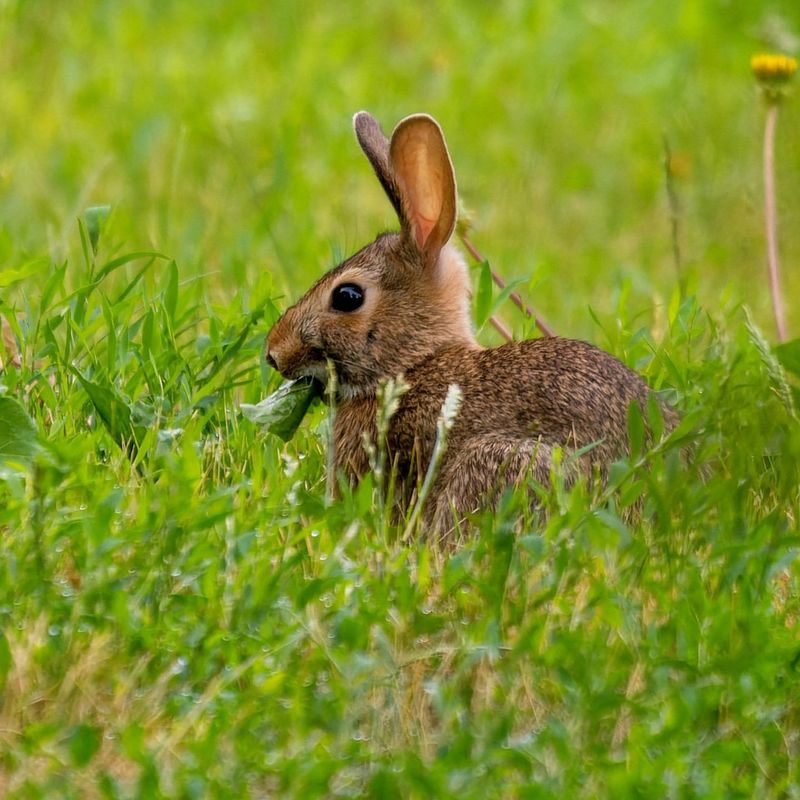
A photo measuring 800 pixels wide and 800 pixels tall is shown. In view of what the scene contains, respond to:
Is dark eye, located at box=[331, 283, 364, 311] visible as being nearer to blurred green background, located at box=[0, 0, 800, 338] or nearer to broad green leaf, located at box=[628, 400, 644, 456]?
broad green leaf, located at box=[628, 400, 644, 456]

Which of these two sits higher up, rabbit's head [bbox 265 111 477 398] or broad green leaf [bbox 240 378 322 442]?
rabbit's head [bbox 265 111 477 398]

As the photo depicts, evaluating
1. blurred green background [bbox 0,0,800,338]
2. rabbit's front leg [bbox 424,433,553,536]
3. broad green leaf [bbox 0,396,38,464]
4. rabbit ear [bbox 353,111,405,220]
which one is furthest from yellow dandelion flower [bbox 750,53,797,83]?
broad green leaf [bbox 0,396,38,464]

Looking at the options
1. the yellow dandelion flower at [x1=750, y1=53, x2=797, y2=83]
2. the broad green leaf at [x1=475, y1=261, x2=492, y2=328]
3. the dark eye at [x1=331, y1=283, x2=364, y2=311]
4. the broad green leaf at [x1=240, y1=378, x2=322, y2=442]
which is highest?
the yellow dandelion flower at [x1=750, y1=53, x2=797, y2=83]

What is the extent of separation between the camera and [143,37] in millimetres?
10117

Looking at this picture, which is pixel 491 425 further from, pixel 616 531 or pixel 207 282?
pixel 207 282

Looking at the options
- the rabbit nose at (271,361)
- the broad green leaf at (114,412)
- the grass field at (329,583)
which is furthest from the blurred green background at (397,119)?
the broad green leaf at (114,412)

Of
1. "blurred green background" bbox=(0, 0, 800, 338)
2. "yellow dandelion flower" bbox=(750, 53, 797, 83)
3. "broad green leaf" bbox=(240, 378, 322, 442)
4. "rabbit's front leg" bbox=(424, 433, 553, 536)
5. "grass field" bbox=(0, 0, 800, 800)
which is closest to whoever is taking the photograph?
"grass field" bbox=(0, 0, 800, 800)

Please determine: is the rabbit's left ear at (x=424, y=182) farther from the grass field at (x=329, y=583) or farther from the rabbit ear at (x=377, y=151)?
the grass field at (x=329, y=583)

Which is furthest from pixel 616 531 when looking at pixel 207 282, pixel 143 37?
pixel 143 37

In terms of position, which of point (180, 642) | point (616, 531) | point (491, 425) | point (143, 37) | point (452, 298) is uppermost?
point (143, 37)

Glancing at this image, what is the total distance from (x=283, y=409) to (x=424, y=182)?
871 mm

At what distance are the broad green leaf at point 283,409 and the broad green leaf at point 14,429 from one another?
78 cm

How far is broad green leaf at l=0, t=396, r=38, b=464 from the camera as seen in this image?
13.9ft

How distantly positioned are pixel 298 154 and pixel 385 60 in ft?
6.04
